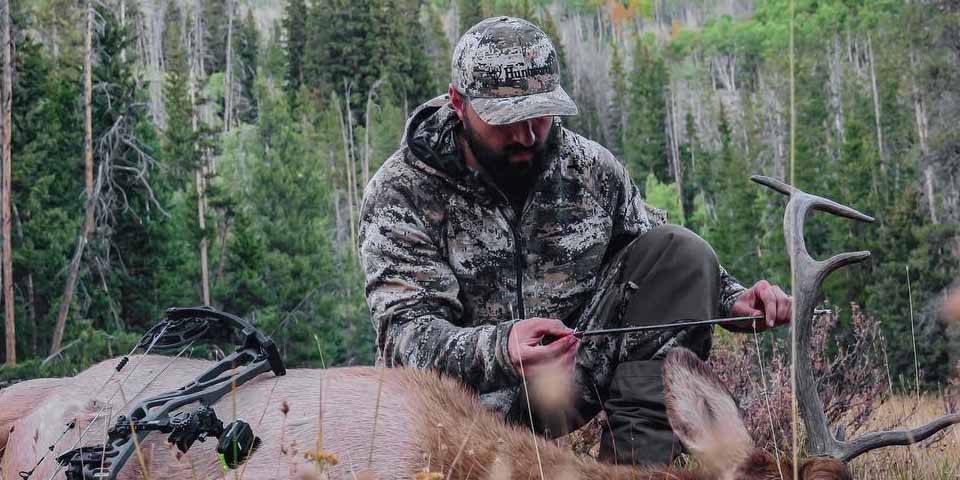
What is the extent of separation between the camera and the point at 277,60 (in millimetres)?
89875

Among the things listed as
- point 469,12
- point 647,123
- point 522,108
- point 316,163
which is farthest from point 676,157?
point 522,108

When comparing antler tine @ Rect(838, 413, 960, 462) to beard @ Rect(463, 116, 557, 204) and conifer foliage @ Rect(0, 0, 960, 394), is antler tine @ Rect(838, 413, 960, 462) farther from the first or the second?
conifer foliage @ Rect(0, 0, 960, 394)

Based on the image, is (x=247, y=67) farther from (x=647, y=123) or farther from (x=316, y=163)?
(x=316, y=163)

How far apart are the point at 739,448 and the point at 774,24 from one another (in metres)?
132

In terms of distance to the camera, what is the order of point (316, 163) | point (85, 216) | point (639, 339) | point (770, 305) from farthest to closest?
point (316, 163) < point (85, 216) < point (639, 339) < point (770, 305)

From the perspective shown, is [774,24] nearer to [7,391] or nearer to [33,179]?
[33,179]

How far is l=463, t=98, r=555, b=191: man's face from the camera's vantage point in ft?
13.8

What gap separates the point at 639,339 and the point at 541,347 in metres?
0.85

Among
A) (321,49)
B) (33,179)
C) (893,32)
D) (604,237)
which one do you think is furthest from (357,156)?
(604,237)

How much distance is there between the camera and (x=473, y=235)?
4.39m

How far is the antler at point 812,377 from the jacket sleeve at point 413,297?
108 cm

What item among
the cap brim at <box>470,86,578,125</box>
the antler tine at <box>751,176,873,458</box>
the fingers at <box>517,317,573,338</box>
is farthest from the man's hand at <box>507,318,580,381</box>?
the cap brim at <box>470,86,578,125</box>

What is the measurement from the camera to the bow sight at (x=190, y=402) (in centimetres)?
304

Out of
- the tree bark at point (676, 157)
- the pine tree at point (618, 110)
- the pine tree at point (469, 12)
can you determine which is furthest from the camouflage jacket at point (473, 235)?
the pine tree at point (469, 12)
